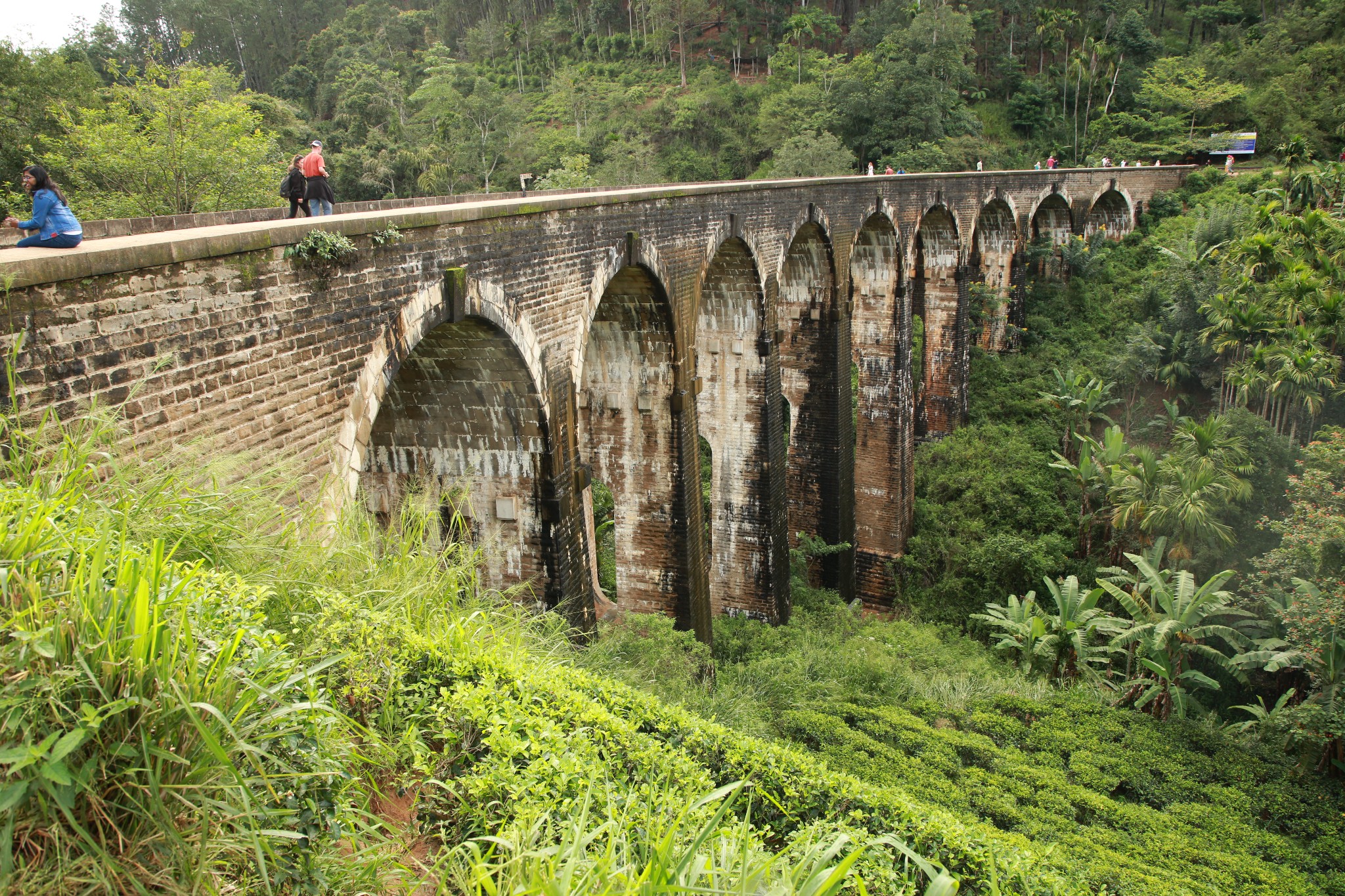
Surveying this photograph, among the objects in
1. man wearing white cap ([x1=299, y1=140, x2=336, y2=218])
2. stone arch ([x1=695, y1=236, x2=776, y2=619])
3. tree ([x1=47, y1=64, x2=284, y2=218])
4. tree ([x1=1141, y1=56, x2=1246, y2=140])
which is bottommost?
stone arch ([x1=695, y1=236, x2=776, y2=619])

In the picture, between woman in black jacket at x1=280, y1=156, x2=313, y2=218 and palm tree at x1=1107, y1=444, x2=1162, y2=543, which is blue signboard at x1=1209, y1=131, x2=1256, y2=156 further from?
woman in black jacket at x1=280, y1=156, x2=313, y2=218

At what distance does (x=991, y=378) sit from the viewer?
21719 mm

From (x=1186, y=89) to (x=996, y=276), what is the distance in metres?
19.0

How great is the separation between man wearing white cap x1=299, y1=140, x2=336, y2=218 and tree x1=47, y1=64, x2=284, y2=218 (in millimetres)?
10051

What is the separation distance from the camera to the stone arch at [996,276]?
890 inches

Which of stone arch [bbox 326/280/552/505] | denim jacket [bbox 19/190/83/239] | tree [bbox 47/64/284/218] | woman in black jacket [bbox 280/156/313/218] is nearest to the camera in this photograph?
denim jacket [bbox 19/190/83/239]

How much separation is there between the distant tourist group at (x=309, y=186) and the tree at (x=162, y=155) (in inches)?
395

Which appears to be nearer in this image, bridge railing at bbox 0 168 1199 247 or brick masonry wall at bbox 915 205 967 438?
bridge railing at bbox 0 168 1199 247

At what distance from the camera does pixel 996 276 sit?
23281mm

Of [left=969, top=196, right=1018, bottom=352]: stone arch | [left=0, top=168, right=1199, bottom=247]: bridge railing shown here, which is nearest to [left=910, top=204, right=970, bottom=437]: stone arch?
[left=969, top=196, right=1018, bottom=352]: stone arch

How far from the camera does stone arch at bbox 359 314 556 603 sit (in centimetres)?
701

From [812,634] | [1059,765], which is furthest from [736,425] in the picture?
[1059,765]

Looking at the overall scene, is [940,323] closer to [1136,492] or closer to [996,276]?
[996,276]

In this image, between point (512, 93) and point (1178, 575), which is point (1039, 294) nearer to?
point (1178, 575)
